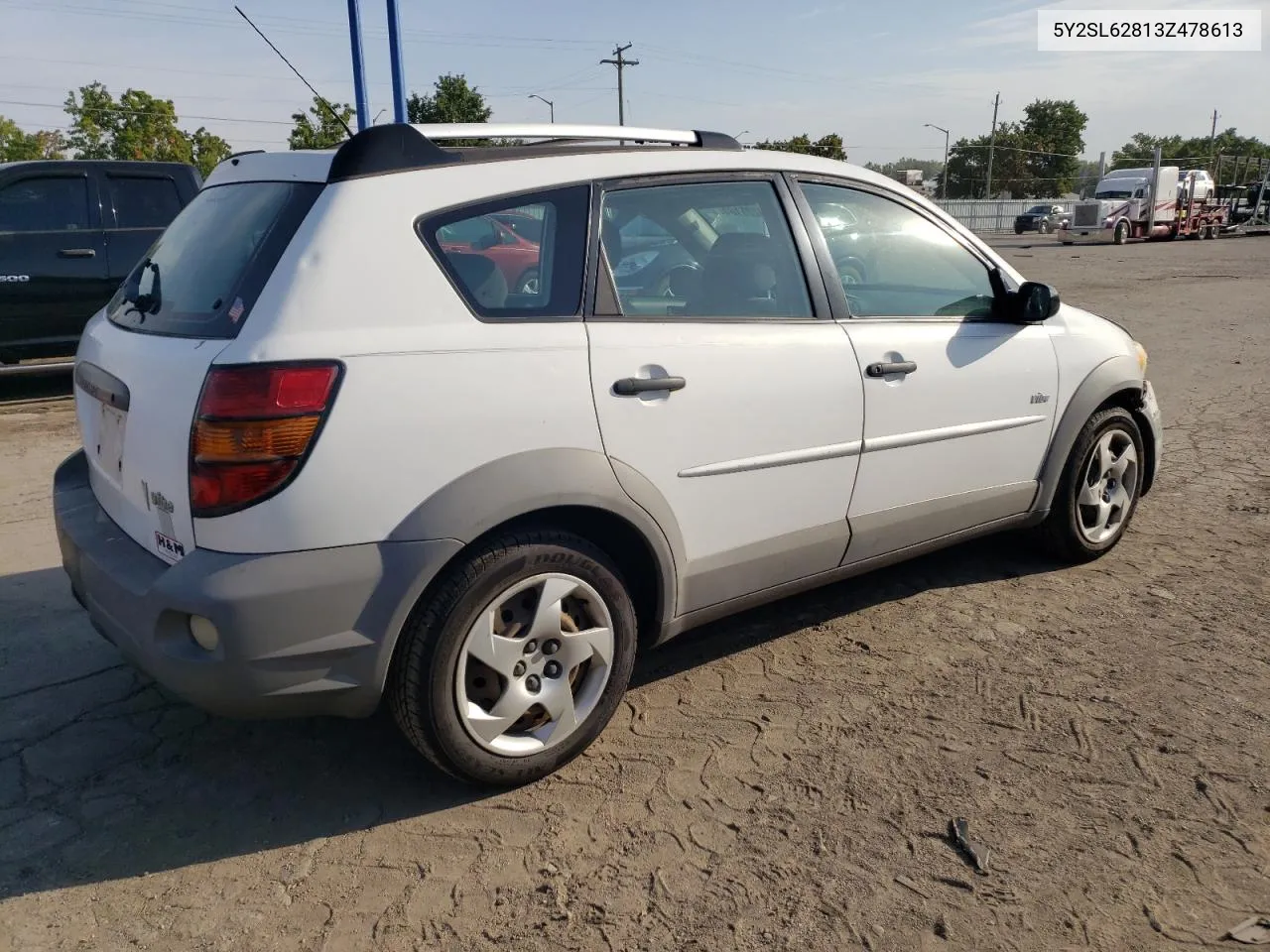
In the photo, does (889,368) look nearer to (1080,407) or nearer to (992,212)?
(1080,407)

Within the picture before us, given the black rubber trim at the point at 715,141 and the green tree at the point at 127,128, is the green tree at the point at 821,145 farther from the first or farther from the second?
the black rubber trim at the point at 715,141

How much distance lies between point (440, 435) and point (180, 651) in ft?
2.70

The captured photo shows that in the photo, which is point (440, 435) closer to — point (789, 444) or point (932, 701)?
point (789, 444)

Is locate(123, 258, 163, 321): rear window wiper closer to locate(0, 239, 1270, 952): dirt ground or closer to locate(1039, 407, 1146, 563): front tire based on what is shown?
locate(0, 239, 1270, 952): dirt ground

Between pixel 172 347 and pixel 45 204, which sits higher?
pixel 45 204

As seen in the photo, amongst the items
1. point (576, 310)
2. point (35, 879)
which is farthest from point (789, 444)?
point (35, 879)

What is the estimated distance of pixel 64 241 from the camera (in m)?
8.30

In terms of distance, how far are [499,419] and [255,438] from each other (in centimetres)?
61

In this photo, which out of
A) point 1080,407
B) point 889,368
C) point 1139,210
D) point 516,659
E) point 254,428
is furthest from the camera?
point 1139,210

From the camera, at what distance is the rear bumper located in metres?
2.40

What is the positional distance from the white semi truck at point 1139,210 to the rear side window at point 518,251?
38.3 meters

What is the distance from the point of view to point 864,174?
376 cm

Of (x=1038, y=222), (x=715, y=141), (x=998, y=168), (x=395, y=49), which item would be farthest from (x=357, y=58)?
(x=998, y=168)

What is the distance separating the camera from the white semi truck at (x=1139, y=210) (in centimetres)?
3644
